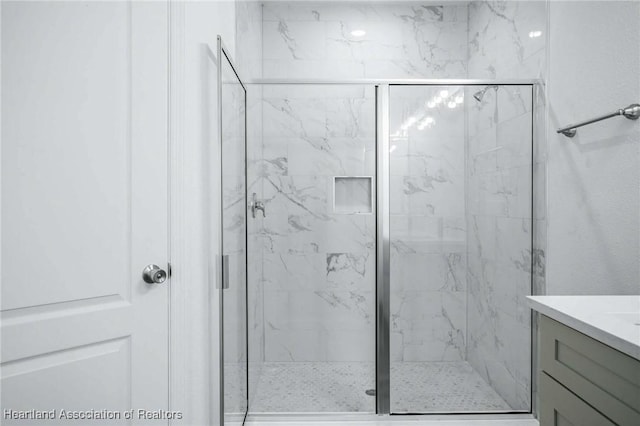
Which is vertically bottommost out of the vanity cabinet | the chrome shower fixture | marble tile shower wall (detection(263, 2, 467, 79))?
the vanity cabinet

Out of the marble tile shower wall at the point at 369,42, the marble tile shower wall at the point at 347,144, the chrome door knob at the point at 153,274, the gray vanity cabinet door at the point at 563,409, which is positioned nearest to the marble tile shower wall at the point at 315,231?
the marble tile shower wall at the point at 347,144

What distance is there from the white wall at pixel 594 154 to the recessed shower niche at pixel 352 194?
3.07 ft

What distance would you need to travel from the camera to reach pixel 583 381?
898 mm

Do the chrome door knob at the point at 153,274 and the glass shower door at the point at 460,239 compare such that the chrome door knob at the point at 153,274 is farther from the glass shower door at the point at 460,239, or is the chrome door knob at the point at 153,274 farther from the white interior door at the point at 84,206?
the glass shower door at the point at 460,239

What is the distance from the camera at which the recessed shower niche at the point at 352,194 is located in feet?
7.53

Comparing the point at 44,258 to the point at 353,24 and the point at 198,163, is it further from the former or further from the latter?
the point at 353,24

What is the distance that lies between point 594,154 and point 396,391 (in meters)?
1.44

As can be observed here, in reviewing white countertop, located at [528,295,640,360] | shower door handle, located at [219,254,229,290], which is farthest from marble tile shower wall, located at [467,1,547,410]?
shower door handle, located at [219,254,229,290]

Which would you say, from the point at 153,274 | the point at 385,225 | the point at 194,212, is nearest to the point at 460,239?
the point at 385,225

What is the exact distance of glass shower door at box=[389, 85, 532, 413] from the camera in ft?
6.59

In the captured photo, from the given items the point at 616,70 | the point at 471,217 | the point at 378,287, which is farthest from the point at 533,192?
the point at 378,287

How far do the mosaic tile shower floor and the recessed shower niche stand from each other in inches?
35.1

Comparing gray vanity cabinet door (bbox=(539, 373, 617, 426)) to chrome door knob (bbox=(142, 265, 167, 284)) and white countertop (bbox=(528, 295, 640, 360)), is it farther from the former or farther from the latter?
chrome door knob (bbox=(142, 265, 167, 284))

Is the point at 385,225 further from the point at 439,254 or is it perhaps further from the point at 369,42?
the point at 369,42
